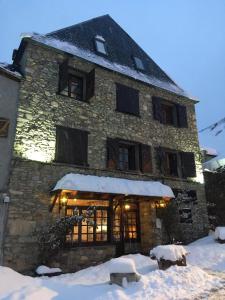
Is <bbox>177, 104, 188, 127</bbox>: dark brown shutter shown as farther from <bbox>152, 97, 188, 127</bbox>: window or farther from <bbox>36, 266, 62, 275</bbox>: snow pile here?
<bbox>36, 266, 62, 275</bbox>: snow pile

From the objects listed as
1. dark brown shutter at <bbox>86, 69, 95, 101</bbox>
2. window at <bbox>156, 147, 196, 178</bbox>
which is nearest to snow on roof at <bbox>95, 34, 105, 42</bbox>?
dark brown shutter at <bbox>86, 69, 95, 101</bbox>

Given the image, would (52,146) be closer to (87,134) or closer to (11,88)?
(87,134)

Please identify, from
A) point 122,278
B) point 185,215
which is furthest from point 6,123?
point 185,215

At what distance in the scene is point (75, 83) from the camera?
11695mm

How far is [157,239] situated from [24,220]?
540cm

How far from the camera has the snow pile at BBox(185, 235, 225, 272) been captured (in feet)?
27.8

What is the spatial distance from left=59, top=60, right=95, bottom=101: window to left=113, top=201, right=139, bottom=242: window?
15.8 ft

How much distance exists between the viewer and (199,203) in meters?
12.9

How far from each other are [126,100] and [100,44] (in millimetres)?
3526

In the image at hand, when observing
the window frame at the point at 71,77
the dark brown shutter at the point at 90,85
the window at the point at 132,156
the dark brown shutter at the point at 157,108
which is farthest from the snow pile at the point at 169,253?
the dark brown shutter at the point at 157,108

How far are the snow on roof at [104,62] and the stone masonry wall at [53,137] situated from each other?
0.87 ft

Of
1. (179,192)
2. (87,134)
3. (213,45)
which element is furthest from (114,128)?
(213,45)

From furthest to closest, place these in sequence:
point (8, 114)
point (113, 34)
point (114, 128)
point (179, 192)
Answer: point (113, 34) → point (179, 192) → point (114, 128) → point (8, 114)

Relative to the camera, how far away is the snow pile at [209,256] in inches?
333
